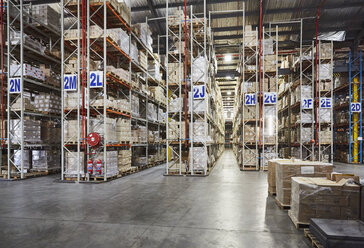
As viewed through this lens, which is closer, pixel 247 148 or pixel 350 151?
pixel 247 148

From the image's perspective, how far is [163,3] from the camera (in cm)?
1409

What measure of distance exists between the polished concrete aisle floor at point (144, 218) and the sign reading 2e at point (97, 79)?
3.38 meters

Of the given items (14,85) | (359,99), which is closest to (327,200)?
(14,85)

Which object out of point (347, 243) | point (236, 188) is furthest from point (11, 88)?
point (347, 243)

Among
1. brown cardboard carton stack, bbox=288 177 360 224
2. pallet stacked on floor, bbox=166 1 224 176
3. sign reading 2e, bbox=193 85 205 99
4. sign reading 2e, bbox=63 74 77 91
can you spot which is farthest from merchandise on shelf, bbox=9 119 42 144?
brown cardboard carton stack, bbox=288 177 360 224

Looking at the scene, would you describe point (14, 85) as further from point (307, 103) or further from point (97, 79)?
point (307, 103)

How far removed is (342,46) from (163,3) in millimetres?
12878

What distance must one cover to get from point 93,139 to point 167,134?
286cm

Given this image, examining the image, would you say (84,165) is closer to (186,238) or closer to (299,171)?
(186,238)

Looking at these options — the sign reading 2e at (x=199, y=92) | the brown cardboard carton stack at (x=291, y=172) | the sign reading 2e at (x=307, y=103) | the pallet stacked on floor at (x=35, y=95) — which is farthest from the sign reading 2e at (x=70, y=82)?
the sign reading 2e at (x=307, y=103)

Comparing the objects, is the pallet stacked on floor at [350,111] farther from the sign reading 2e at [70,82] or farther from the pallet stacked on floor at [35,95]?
the pallet stacked on floor at [35,95]

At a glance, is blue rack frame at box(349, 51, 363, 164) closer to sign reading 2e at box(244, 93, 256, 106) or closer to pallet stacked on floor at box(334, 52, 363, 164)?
pallet stacked on floor at box(334, 52, 363, 164)

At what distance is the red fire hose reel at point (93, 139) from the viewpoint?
8234 millimetres

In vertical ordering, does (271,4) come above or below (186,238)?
above
